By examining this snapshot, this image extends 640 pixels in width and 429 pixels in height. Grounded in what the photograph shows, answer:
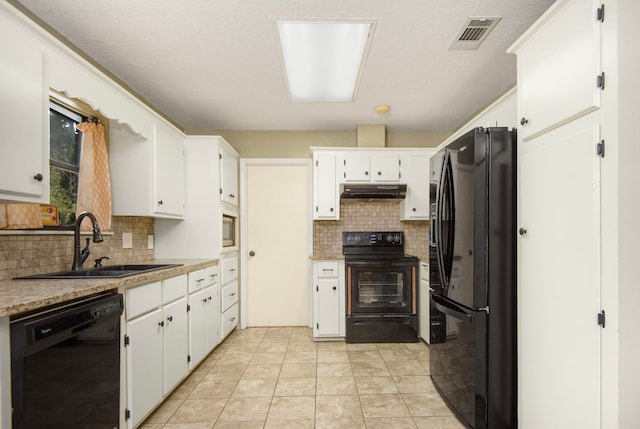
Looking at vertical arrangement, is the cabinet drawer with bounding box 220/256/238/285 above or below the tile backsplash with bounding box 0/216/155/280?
below

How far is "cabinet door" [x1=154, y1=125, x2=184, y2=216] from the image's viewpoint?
104 inches

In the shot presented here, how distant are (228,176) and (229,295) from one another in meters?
1.33

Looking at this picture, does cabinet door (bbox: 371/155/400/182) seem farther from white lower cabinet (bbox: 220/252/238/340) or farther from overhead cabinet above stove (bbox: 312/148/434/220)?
white lower cabinet (bbox: 220/252/238/340)

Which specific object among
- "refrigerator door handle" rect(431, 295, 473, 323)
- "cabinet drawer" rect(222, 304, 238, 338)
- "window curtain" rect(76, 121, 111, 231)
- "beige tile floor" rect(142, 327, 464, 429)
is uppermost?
"window curtain" rect(76, 121, 111, 231)

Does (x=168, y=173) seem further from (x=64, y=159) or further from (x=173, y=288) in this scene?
(x=173, y=288)

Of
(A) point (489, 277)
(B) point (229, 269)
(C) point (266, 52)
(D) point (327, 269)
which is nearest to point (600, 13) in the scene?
(A) point (489, 277)

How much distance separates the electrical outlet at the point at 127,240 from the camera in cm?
269

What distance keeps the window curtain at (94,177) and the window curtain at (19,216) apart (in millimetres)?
473

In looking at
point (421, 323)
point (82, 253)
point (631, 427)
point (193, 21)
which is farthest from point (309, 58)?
point (421, 323)

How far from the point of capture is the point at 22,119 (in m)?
1.39

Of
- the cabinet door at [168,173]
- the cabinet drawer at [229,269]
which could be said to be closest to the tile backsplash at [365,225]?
Answer: the cabinet drawer at [229,269]

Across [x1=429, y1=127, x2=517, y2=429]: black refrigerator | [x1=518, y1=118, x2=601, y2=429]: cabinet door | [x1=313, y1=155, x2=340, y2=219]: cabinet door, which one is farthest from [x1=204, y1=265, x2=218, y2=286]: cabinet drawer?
[x1=518, y1=118, x2=601, y2=429]: cabinet door

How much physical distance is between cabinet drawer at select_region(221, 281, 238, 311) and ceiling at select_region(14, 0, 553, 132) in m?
1.90

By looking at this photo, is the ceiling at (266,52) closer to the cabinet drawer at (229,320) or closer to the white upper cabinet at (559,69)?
the white upper cabinet at (559,69)
